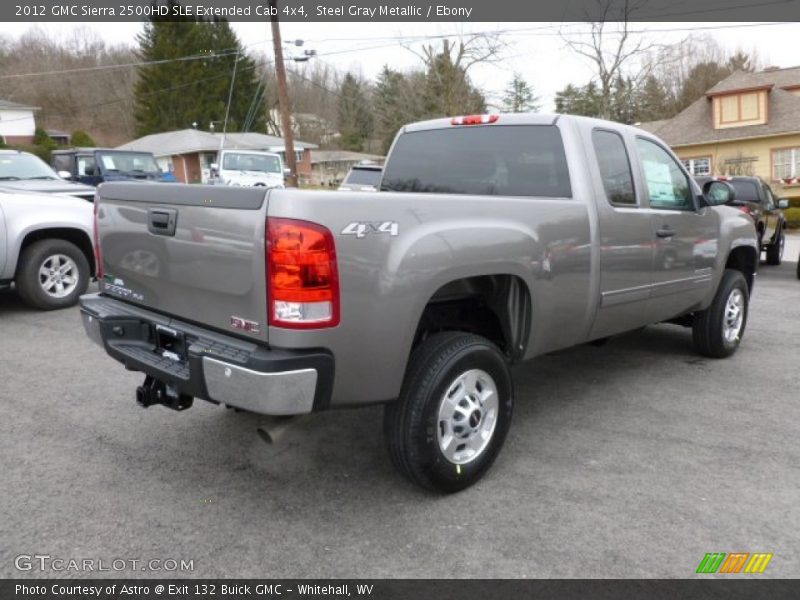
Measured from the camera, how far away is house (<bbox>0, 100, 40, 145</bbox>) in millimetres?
52406

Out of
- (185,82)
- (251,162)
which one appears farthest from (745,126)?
(185,82)

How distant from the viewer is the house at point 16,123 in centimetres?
5241

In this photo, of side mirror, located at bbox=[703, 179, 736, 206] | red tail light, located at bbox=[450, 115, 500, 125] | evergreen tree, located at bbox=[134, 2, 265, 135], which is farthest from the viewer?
evergreen tree, located at bbox=[134, 2, 265, 135]

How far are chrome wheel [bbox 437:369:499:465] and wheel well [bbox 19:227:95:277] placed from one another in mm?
5720

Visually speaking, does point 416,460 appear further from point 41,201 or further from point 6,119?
point 6,119

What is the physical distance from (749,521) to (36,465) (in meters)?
3.66

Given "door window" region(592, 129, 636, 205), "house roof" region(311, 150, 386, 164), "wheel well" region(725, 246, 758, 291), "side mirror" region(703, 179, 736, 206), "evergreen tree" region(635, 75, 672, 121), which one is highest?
"evergreen tree" region(635, 75, 672, 121)

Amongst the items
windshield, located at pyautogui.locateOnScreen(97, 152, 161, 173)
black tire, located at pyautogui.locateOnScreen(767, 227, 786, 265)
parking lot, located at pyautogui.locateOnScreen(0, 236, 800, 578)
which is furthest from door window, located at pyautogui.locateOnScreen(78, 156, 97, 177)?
black tire, located at pyautogui.locateOnScreen(767, 227, 786, 265)

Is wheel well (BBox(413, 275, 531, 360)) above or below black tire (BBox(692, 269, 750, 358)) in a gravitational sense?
above

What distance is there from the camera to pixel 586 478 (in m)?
3.61

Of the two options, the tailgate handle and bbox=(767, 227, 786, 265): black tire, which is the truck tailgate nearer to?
the tailgate handle

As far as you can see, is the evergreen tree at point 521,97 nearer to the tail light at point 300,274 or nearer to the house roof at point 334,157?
the house roof at point 334,157

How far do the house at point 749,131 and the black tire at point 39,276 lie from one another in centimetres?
2819

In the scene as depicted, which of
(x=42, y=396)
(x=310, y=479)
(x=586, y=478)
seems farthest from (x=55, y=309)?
(x=586, y=478)
